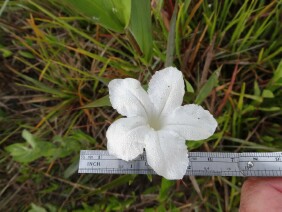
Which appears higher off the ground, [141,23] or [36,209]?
[141,23]

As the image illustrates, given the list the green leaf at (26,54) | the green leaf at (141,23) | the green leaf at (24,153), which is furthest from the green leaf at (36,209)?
the green leaf at (141,23)

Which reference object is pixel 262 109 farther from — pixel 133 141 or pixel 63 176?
pixel 63 176

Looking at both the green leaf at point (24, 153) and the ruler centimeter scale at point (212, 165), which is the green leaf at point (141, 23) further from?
the green leaf at point (24, 153)

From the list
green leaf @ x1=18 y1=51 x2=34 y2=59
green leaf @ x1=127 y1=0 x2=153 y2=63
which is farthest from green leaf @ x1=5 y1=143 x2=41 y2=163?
green leaf @ x1=127 y1=0 x2=153 y2=63

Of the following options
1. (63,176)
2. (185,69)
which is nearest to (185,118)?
(185,69)

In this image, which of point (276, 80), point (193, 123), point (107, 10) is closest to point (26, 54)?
point (107, 10)

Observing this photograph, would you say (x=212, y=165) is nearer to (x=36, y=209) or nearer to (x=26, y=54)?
(x=36, y=209)
